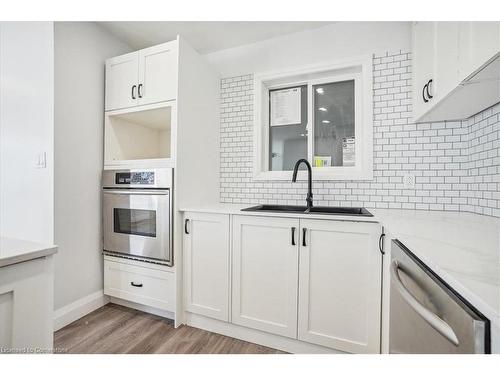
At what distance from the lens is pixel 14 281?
0.67 m

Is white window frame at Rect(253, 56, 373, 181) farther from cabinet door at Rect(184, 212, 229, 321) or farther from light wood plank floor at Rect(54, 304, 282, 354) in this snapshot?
light wood plank floor at Rect(54, 304, 282, 354)

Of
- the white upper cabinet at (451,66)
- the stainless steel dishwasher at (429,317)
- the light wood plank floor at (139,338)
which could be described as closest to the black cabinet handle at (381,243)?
the stainless steel dishwasher at (429,317)

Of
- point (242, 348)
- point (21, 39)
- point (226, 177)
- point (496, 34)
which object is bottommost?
point (242, 348)

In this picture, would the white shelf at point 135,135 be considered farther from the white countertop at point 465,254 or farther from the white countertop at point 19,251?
the white countertop at point 465,254

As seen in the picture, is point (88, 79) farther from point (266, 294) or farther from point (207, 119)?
point (266, 294)

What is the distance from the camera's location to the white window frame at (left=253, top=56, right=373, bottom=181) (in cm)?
193

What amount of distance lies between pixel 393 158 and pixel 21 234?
297 centimetres

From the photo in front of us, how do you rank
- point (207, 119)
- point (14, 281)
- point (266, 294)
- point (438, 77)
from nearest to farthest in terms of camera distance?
point (14, 281)
point (438, 77)
point (266, 294)
point (207, 119)

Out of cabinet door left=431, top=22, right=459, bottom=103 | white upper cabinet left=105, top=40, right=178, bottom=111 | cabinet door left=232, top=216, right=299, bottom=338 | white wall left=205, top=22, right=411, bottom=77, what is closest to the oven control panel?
white upper cabinet left=105, top=40, right=178, bottom=111

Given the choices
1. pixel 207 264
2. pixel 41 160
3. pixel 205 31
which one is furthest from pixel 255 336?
pixel 205 31

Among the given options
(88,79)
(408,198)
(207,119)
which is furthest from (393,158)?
(88,79)

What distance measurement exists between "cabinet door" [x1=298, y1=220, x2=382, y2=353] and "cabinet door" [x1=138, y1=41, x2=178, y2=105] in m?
1.44

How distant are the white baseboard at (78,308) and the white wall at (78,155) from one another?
4 cm

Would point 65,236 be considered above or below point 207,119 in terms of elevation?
below
